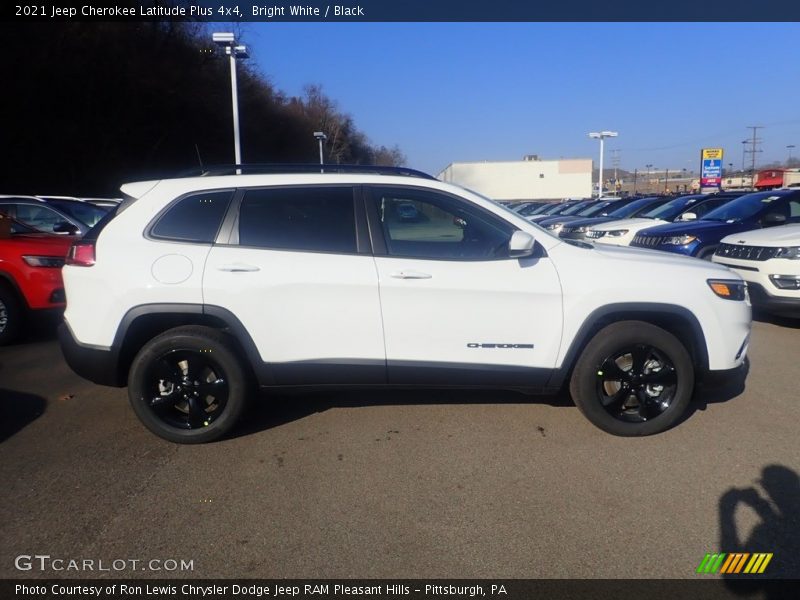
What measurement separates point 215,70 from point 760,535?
40994 millimetres

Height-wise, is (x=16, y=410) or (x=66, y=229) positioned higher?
(x=66, y=229)

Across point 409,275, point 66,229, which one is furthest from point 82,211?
point 409,275

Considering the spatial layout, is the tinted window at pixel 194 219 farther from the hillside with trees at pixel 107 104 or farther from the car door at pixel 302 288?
the hillside with trees at pixel 107 104

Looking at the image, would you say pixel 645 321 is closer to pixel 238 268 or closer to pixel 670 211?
pixel 238 268

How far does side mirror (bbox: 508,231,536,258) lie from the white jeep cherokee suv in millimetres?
14

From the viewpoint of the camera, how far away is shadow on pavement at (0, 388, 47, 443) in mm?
4699

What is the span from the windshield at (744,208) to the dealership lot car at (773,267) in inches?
91.7

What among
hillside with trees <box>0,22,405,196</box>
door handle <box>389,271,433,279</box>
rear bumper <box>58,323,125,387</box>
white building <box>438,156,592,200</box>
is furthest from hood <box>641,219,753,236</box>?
white building <box>438,156,592,200</box>

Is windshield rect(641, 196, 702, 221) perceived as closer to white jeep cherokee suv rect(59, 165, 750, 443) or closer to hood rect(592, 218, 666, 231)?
hood rect(592, 218, 666, 231)

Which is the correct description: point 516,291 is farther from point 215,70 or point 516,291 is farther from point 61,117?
point 215,70

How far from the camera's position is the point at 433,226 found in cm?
472

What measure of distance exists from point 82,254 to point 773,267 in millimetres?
7226

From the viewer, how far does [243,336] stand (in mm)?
4176

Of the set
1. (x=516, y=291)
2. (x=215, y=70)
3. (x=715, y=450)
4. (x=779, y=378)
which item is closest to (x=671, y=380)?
(x=715, y=450)
